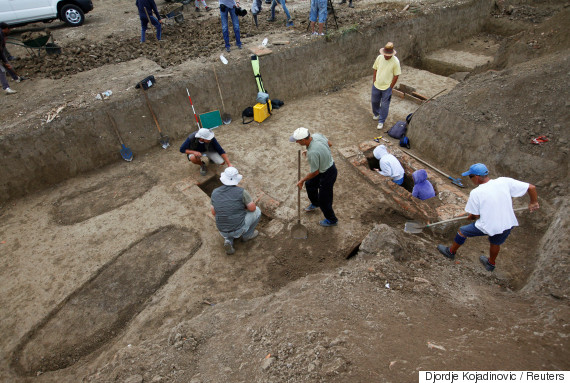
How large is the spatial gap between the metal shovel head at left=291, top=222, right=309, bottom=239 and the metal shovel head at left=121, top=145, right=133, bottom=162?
407cm

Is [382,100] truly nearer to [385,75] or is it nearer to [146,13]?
[385,75]

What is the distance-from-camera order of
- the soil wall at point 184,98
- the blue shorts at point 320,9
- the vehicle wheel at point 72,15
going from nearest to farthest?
the soil wall at point 184,98, the blue shorts at point 320,9, the vehicle wheel at point 72,15

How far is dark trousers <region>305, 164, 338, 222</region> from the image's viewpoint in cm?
427

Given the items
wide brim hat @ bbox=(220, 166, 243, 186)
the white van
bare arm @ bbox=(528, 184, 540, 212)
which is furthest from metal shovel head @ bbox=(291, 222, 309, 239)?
the white van

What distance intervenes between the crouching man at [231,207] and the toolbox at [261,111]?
3503mm

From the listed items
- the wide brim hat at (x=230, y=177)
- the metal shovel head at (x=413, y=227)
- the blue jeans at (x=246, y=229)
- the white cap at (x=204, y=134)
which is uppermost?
the white cap at (x=204, y=134)

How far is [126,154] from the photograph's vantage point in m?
6.31

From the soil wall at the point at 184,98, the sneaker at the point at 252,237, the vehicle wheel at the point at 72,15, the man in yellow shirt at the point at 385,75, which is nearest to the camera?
the sneaker at the point at 252,237

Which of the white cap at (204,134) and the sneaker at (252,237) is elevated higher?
the white cap at (204,134)

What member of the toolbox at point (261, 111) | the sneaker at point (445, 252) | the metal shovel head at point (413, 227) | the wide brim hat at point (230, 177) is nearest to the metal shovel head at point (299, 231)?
the wide brim hat at point (230, 177)

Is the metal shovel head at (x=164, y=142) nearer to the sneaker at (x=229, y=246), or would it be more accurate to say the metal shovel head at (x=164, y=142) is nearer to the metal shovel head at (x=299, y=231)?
the sneaker at (x=229, y=246)

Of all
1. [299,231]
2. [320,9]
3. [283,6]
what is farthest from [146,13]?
[299,231]

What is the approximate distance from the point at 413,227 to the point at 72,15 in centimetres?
1212

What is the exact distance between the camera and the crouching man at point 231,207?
4.13 metres
